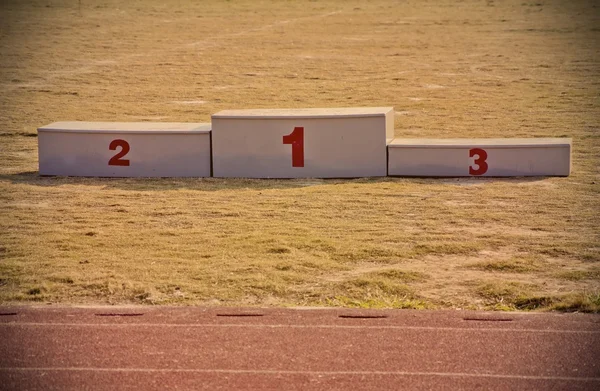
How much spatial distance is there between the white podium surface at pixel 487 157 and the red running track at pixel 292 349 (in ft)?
18.5

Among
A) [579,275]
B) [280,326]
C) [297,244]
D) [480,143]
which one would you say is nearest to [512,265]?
[579,275]

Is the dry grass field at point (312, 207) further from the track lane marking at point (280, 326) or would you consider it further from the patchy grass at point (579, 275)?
the track lane marking at point (280, 326)

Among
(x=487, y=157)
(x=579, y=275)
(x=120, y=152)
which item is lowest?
Answer: (x=579, y=275)

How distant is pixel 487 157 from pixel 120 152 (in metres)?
5.09

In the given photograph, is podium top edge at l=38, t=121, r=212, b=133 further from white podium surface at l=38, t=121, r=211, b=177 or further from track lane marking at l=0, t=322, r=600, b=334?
track lane marking at l=0, t=322, r=600, b=334

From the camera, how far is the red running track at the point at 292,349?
691 centimetres

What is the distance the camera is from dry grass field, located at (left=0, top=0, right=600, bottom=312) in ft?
30.5

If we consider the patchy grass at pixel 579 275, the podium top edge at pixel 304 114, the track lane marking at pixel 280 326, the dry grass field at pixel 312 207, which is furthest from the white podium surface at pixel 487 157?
the track lane marking at pixel 280 326

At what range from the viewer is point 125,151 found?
1429 centimetres

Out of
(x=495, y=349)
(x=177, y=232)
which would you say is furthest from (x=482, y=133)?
(x=495, y=349)

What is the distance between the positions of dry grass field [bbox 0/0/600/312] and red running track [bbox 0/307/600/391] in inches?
20.4

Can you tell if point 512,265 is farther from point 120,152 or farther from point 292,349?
point 120,152

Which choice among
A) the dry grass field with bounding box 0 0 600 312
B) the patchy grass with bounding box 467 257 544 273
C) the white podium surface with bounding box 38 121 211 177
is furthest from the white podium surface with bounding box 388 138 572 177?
the patchy grass with bounding box 467 257 544 273

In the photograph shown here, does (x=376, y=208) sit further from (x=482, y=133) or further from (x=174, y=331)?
(x=482, y=133)
